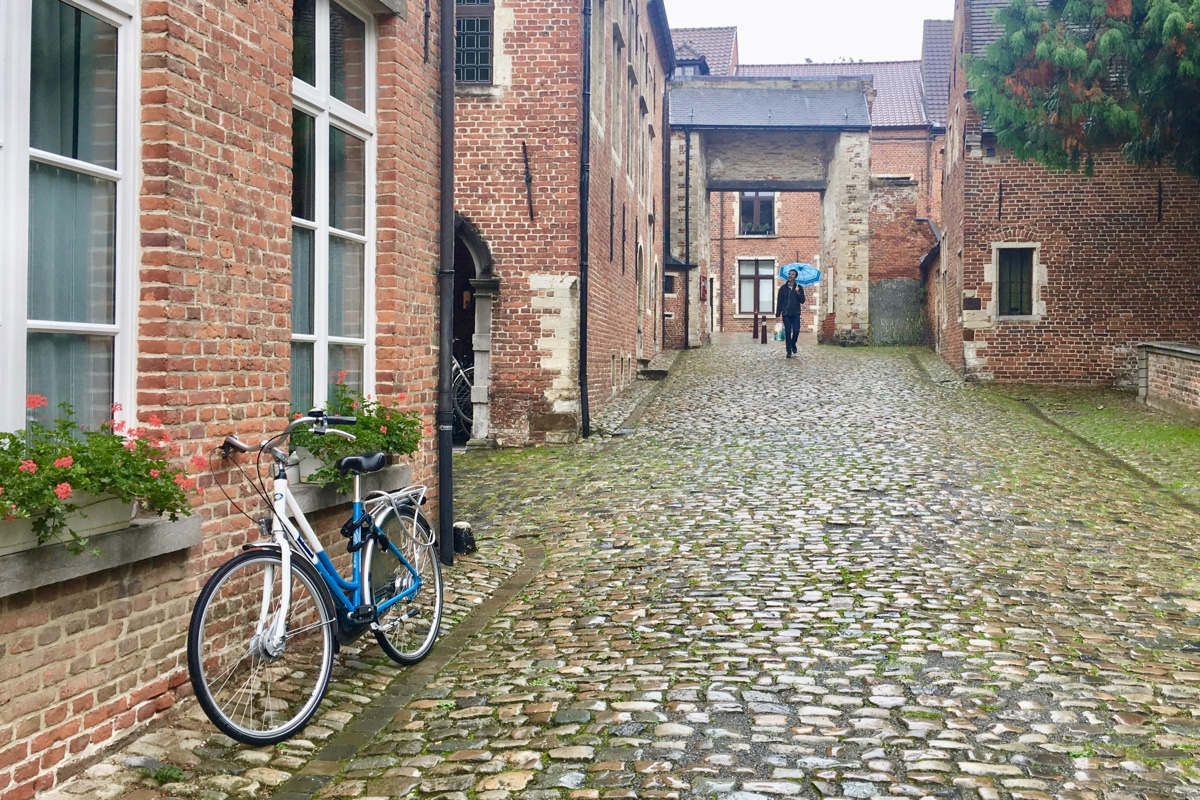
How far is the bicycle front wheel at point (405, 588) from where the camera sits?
5.39 meters

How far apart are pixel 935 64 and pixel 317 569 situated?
159 feet

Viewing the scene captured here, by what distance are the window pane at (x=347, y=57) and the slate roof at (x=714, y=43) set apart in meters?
46.9

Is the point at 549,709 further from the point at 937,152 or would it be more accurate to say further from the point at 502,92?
the point at 937,152

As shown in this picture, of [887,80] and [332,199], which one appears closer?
[332,199]

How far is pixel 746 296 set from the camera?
164 ft

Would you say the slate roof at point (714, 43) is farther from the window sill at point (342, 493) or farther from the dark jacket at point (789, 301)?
the window sill at point (342, 493)

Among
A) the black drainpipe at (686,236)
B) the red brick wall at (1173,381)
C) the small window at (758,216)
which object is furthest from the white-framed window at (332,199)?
the small window at (758,216)

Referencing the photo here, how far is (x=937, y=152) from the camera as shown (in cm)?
4706

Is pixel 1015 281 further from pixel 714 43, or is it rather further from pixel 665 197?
pixel 714 43

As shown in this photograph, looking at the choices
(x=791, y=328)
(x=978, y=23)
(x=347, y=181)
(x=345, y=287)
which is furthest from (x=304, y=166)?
(x=791, y=328)

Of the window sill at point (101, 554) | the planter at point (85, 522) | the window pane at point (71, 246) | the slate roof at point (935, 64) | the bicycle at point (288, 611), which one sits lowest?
the bicycle at point (288, 611)

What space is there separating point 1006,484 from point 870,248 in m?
24.6

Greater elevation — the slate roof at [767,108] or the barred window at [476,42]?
the slate roof at [767,108]

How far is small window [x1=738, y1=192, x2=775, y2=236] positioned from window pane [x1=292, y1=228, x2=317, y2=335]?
45.2 metres
